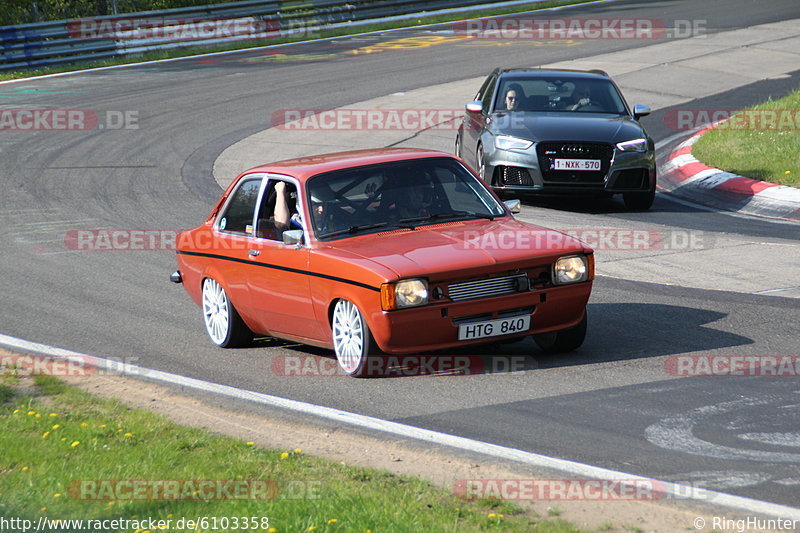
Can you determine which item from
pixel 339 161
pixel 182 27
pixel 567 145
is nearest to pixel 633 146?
pixel 567 145

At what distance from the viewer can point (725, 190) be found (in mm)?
15625

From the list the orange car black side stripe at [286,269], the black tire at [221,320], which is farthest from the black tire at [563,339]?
the black tire at [221,320]

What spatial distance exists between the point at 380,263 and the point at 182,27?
88.6 feet

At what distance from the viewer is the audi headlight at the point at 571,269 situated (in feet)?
25.2

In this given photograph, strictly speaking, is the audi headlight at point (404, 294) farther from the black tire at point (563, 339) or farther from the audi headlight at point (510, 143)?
the audi headlight at point (510, 143)

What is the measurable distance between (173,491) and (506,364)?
122 inches

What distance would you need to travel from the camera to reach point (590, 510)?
502 cm

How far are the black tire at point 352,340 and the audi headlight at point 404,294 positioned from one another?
29cm

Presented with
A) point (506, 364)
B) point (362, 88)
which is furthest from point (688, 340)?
point (362, 88)

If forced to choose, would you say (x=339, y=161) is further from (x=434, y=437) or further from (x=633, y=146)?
(x=633, y=146)

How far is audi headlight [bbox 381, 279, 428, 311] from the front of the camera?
23.8ft

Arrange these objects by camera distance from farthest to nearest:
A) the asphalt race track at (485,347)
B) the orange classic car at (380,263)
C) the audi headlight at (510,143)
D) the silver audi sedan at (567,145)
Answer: the audi headlight at (510,143), the silver audi sedan at (567,145), the orange classic car at (380,263), the asphalt race track at (485,347)

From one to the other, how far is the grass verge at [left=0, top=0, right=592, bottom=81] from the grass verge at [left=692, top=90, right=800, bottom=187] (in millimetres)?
17826

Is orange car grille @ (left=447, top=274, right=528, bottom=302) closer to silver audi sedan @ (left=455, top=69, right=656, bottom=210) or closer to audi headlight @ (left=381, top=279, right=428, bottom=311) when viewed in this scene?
audi headlight @ (left=381, top=279, right=428, bottom=311)
